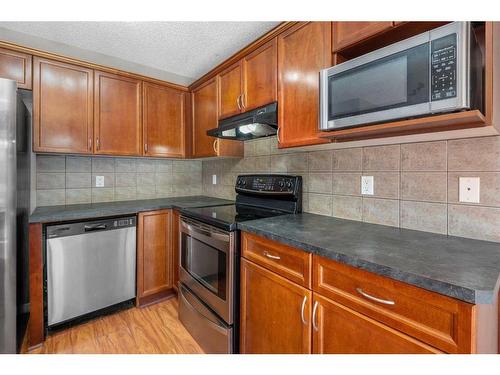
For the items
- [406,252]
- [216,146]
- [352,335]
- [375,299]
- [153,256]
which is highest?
[216,146]

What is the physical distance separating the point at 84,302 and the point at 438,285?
2280 mm

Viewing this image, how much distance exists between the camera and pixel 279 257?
3.86 ft

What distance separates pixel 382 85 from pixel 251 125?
40.4 inches

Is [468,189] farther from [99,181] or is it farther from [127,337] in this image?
[99,181]

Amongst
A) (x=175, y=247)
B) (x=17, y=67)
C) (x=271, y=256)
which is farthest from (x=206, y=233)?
(x=17, y=67)

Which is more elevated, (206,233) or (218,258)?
(206,233)

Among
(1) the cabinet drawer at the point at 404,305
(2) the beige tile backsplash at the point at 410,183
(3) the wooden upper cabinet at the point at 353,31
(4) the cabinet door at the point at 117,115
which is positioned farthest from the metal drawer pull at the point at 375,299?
(4) the cabinet door at the point at 117,115

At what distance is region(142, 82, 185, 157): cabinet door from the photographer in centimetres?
239

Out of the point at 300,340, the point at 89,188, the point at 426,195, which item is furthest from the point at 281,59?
the point at 89,188

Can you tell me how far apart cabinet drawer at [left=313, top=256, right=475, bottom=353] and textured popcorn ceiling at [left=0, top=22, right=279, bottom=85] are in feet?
5.77

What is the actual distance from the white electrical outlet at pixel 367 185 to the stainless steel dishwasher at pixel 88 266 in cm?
185

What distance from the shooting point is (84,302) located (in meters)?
1.86

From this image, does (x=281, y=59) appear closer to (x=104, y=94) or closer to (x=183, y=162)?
(x=104, y=94)

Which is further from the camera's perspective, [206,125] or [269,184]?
[206,125]
